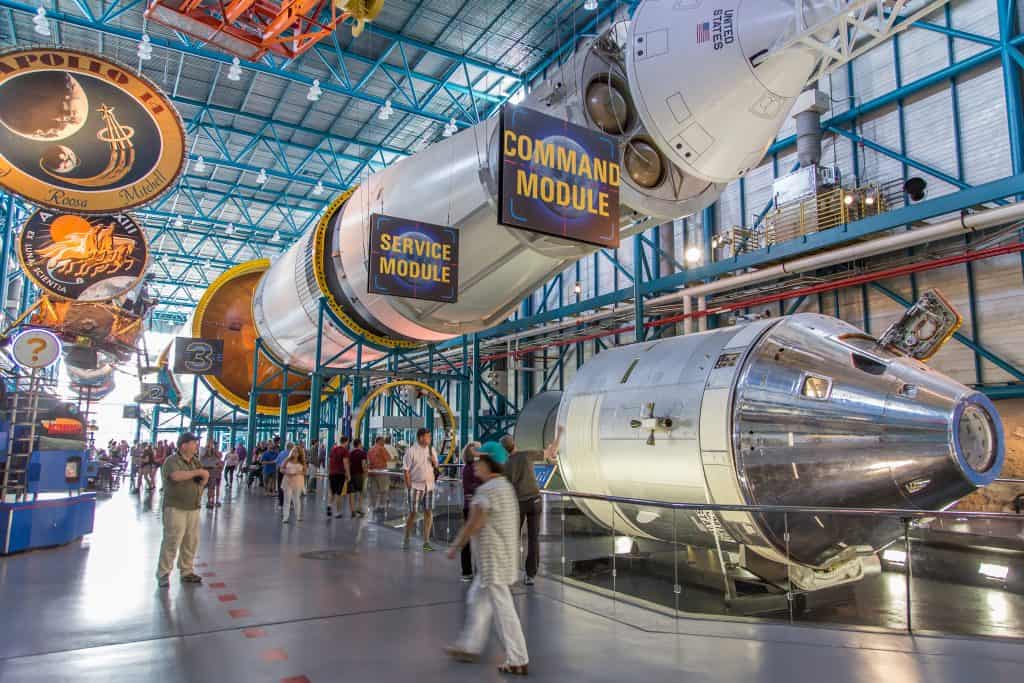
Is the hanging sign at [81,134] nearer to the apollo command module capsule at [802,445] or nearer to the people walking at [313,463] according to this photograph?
the people walking at [313,463]

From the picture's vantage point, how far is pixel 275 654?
4.36 m

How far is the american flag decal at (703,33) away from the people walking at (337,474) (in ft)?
26.1

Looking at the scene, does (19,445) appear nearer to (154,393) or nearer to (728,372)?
(728,372)

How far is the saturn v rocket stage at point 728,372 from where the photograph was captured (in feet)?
18.0

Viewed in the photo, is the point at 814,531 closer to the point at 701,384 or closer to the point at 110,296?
the point at 701,384

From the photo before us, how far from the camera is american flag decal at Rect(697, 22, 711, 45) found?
21.4 feet

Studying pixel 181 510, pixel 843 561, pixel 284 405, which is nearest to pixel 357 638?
pixel 181 510

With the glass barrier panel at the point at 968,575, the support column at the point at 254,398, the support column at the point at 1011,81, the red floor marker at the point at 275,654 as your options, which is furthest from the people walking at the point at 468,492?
the support column at the point at 1011,81

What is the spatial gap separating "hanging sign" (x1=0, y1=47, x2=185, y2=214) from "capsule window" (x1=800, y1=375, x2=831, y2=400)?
786 cm

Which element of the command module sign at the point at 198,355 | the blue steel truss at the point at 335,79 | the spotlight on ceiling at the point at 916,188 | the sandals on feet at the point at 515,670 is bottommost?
the sandals on feet at the point at 515,670

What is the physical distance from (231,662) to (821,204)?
48.3ft

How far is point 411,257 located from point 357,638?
589 cm

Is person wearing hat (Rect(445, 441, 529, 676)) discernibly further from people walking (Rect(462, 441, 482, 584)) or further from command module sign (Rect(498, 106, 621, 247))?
command module sign (Rect(498, 106, 621, 247))

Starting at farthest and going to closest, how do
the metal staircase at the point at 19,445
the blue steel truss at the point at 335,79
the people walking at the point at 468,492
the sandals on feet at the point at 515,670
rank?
the blue steel truss at the point at 335,79
the metal staircase at the point at 19,445
the people walking at the point at 468,492
the sandals on feet at the point at 515,670
